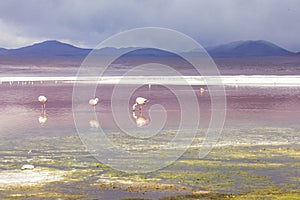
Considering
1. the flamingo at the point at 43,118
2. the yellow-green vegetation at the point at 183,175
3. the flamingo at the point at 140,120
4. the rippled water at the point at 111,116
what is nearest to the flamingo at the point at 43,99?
the rippled water at the point at 111,116

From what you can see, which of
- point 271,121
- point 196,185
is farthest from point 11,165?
point 271,121

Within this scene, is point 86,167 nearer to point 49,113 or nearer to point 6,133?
point 6,133

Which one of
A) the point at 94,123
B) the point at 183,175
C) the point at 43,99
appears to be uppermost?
the point at 43,99

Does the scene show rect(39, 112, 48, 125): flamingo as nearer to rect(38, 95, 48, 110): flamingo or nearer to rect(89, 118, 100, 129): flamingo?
rect(89, 118, 100, 129): flamingo

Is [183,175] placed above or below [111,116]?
below

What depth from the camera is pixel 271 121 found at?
28.2m

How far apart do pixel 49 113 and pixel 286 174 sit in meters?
19.8

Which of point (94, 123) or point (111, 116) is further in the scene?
point (111, 116)

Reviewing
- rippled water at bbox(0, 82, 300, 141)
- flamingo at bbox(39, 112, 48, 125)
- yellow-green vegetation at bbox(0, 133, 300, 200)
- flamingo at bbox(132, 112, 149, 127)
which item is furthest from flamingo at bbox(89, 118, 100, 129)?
yellow-green vegetation at bbox(0, 133, 300, 200)

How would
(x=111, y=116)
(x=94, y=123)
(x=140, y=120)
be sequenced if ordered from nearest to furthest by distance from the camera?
(x=94, y=123) → (x=140, y=120) → (x=111, y=116)

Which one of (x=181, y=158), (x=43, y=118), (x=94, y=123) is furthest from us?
(x=43, y=118)

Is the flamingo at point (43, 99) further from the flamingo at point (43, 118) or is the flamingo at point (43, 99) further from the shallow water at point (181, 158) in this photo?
the flamingo at point (43, 118)

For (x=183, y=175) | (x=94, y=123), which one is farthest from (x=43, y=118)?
(x=183, y=175)

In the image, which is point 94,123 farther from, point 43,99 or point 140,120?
point 43,99
